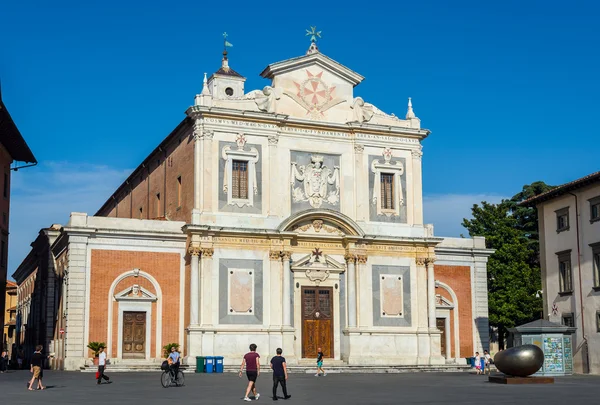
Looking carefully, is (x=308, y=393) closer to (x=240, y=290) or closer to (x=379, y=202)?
(x=240, y=290)

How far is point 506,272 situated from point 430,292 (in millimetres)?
16178

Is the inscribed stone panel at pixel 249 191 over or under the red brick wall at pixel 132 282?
over

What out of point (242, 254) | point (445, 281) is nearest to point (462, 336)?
point (445, 281)

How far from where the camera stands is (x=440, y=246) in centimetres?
4812

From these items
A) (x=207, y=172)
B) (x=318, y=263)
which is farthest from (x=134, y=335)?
(x=318, y=263)

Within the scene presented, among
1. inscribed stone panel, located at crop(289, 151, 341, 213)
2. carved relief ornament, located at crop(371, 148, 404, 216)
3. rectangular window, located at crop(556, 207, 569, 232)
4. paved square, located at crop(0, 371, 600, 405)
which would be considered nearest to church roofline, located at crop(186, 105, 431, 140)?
carved relief ornament, located at crop(371, 148, 404, 216)

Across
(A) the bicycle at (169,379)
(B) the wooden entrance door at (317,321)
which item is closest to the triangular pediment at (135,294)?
(B) the wooden entrance door at (317,321)

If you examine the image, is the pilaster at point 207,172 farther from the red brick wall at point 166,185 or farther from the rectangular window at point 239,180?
the rectangular window at point 239,180

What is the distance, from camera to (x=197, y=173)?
41719 mm

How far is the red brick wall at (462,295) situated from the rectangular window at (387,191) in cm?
523

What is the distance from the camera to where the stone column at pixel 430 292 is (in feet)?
147

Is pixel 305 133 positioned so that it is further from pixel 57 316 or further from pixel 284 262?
pixel 57 316

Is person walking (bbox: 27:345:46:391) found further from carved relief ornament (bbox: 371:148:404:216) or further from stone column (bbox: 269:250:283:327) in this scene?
carved relief ornament (bbox: 371:148:404:216)

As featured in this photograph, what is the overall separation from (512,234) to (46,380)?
39047 mm
